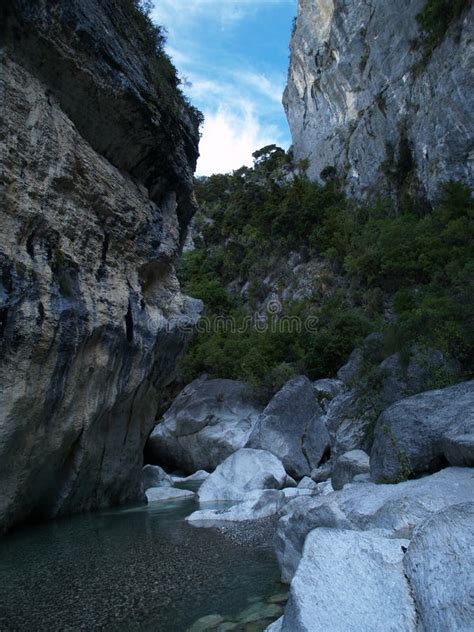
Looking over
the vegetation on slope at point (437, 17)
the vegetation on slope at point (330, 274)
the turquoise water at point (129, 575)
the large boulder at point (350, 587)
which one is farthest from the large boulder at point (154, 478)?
the vegetation on slope at point (437, 17)

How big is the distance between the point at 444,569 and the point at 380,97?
123ft

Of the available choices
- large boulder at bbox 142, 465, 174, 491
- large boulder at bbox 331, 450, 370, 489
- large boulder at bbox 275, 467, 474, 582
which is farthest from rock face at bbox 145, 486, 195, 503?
large boulder at bbox 275, 467, 474, 582

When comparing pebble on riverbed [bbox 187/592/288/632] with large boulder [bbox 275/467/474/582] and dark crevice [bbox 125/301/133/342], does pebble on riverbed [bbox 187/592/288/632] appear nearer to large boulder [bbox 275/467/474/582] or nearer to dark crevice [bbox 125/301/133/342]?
large boulder [bbox 275/467/474/582]

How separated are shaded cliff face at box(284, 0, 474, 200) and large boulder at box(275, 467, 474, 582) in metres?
22.7

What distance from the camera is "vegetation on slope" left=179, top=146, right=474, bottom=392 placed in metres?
16.8

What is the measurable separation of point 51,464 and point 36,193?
19.0 feet

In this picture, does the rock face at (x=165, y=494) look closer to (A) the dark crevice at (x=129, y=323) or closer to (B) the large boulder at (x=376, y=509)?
(A) the dark crevice at (x=129, y=323)

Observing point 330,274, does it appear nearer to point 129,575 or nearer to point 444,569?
point 129,575

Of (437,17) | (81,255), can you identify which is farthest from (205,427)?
(437,17)

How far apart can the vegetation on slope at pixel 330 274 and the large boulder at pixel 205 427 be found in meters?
1.67

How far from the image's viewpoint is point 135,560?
729cm

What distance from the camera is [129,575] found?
6492 mm

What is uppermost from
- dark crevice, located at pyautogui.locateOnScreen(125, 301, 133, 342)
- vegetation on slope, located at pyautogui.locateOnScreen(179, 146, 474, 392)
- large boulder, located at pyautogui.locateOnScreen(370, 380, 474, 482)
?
vegetation on slope, located at pyautogui.locateOnScreen(179, 146, 474, 392)

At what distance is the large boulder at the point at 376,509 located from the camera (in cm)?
467
